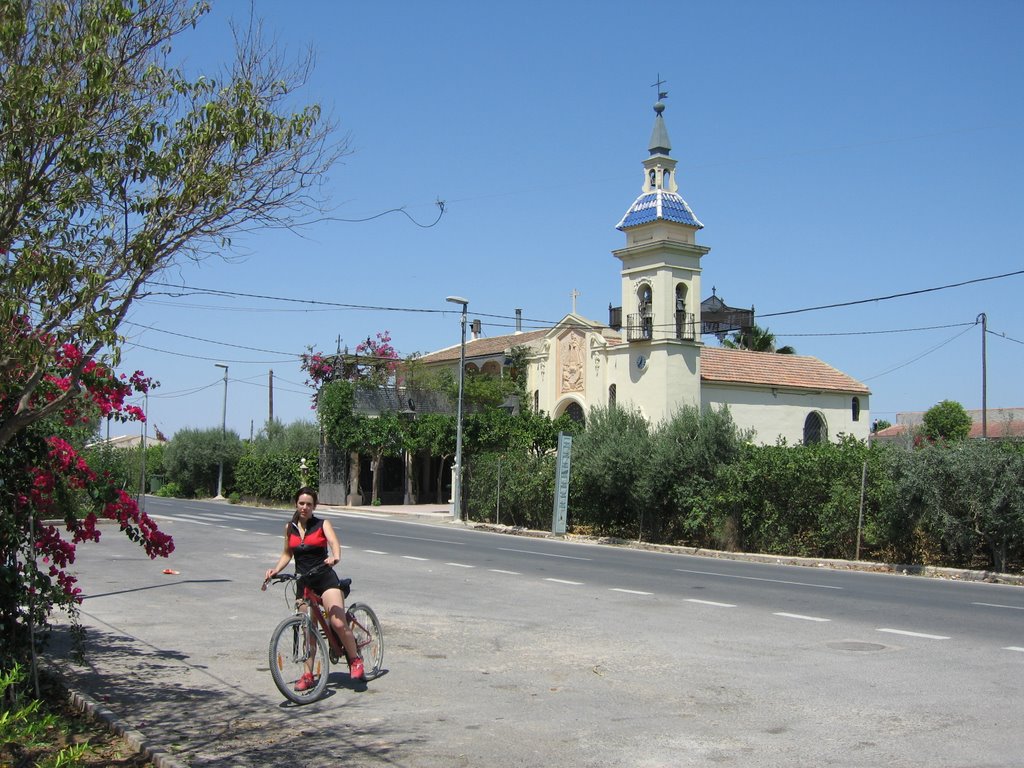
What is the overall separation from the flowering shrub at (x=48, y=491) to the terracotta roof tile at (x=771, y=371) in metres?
34.4

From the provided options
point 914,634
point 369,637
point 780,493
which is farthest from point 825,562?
point 369,637

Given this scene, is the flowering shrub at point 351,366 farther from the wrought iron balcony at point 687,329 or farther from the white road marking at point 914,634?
the white road marking at point 914,634

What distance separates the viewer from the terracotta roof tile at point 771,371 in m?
43.3

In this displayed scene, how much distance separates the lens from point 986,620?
12414mm

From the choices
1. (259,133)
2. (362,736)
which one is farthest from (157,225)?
(362,736)

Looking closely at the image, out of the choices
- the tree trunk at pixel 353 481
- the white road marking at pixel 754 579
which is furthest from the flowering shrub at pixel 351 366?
the white road marking at pixel 754 579

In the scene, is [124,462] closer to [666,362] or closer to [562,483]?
[562,483]

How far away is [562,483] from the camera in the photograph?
29109mm

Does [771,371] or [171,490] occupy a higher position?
[771,371]

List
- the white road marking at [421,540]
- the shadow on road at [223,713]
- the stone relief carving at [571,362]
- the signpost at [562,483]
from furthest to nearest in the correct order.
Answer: the stone relief carving at [571,362] < the signpost at [562,483] < the white road marking at [421,540] < the shadow on road at [223,713]

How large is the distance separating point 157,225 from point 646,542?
21.9m

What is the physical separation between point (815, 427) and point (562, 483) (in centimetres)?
2161

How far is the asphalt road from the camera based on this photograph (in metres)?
6.52

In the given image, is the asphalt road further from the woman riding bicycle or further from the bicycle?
the woman riding bicycle
